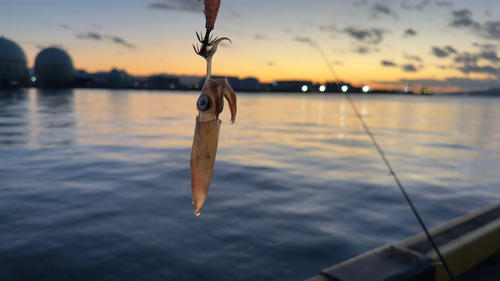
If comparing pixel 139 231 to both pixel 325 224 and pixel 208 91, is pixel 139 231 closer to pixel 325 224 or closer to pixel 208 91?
pixel 325 224

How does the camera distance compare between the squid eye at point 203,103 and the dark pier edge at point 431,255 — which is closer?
the squid eye at point 203,103

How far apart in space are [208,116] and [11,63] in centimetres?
13657

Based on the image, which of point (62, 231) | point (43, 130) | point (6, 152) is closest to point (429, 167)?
point (62, 231)

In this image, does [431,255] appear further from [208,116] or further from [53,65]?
[53,65]

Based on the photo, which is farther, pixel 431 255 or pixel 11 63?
pixel 11 63

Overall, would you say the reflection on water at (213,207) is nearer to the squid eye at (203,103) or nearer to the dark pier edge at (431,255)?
the dark pier edge at (431,255)

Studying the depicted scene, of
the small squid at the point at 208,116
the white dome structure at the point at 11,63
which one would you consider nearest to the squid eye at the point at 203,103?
the small squid at the point at 208,116

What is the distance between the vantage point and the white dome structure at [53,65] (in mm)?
122000

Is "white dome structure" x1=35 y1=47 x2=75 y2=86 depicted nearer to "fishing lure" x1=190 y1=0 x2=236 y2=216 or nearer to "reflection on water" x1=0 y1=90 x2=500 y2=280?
"reflection on water" x1=0 y1=90 x2=500 y2=280

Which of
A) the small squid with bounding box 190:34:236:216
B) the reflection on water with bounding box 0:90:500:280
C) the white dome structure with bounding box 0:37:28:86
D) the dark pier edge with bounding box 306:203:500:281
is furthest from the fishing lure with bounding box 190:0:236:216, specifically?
the white dome structure with bounding box 0:37:28:86

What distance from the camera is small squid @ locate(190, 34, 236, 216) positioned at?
1494mm

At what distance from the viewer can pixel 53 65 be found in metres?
123

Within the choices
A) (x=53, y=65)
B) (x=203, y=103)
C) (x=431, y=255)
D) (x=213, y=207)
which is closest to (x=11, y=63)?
(x=53, y=65)

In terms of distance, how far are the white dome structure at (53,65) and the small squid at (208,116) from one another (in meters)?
142
